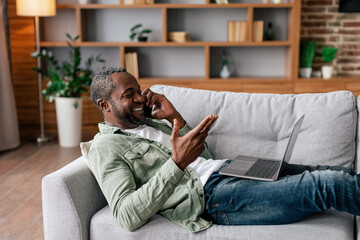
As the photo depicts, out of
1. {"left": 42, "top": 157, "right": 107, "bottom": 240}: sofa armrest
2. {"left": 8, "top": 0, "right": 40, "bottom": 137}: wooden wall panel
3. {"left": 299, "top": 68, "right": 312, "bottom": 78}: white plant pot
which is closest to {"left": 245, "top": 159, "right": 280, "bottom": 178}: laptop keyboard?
{"left": 42, "top": 157, "right": 107, "bottom": 240}: sofa armrest

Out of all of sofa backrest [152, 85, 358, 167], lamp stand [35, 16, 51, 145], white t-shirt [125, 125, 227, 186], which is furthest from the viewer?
lamp stand [35, 16, 51, 145]

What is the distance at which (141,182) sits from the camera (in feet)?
6.18

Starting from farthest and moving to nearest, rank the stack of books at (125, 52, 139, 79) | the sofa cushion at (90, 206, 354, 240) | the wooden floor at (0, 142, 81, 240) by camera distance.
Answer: the stack of books at (125, 52, 139, 79) → the wooden floor at (0, 142, 81, 240) → the sofa cushion at (90, 206, 354, 240)

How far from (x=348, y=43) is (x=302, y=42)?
510 mm

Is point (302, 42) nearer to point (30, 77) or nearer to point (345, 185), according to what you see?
point (30, 77)

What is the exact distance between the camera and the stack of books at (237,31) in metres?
4.89

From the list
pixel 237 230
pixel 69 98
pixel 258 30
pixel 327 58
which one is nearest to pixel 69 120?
pixel 69 98

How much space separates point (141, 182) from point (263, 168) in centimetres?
49

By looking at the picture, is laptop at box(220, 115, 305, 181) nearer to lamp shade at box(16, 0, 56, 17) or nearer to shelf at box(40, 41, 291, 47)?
shelf at box(40, 41, 291, 47)

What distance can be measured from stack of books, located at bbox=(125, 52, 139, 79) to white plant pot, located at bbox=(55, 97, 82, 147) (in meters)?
0.66

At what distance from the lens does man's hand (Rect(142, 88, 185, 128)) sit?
2246 millimetres

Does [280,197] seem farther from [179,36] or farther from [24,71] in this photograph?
[24,71]

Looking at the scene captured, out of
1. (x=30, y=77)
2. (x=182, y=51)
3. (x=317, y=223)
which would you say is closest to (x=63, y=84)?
(x=30, y=77)

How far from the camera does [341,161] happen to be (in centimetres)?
216
